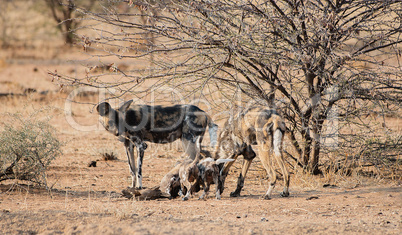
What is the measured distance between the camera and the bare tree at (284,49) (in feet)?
22.2

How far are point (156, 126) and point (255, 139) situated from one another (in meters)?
1.76

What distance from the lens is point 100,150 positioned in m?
10.4

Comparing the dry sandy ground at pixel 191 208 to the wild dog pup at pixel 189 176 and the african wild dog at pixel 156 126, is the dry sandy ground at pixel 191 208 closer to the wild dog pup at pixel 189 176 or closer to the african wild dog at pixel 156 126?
the wild dog pup at pixel 189 176

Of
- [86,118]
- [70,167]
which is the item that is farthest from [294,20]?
[86,118]

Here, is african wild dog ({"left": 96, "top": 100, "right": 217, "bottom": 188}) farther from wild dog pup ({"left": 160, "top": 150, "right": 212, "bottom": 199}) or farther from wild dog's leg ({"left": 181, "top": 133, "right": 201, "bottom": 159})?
wild dog pup ({"left": 160, "top": 150, "right": 212, "bottom": 199})

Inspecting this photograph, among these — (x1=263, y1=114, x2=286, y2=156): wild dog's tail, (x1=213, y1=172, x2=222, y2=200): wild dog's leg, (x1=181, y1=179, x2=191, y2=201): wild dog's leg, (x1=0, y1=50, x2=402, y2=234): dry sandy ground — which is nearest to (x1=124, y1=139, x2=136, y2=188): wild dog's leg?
(x1=0, y1=50, x2=402, y2=234): dry sandy ground

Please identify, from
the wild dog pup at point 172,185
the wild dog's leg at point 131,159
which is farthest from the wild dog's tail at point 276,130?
the wild dog's leg at point 131,159

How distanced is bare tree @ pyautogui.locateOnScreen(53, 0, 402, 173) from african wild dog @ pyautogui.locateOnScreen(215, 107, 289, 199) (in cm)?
67

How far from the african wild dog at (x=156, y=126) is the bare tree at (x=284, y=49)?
52cm

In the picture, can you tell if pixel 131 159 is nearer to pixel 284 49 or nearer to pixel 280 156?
pixel 280 156

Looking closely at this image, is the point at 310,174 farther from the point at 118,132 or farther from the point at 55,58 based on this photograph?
the point at 55,58

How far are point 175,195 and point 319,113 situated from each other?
284 cm

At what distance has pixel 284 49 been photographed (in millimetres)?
6926

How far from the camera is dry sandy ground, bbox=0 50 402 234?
16.4 ft
